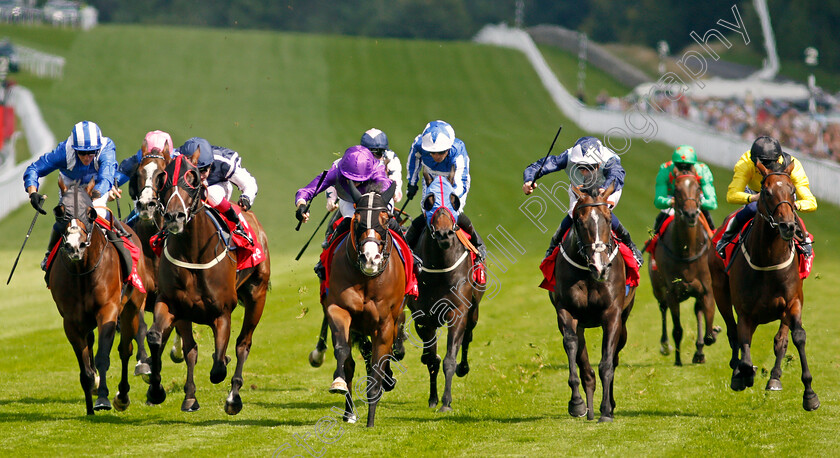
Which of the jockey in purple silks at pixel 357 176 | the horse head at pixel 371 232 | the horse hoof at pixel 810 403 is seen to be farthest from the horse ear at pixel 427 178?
the horse hoof at pixel 810 403

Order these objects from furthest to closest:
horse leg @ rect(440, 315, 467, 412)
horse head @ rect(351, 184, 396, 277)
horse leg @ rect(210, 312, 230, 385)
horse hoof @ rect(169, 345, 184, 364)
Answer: horse hoof @ rect(169, 345, 184, 364) < horse leg @ rect(440, 315, 467, 412) < horse leg @ rect(210, 312, 230, 385) < horse head @ rect(351, 184, 396, 277)

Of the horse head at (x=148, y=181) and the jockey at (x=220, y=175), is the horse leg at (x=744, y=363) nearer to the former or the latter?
the jockey at (x=220, y=175)

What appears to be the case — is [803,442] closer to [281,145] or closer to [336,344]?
[336,344]

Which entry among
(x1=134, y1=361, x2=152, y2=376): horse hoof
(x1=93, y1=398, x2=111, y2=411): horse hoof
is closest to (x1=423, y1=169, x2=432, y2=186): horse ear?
(x1=134, y1=361, x2=152, y2=376): horse hoof

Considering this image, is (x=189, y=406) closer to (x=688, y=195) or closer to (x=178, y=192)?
(x=178, y=192)

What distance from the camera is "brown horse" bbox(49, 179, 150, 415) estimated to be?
9102 mm

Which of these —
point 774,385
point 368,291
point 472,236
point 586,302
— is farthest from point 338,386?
point 774,385

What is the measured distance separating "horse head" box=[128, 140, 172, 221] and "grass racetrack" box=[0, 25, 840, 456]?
5.99 feet

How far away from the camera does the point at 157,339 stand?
29.3 ft

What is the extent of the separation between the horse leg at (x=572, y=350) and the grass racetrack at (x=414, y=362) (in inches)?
4.8

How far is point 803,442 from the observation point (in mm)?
8422

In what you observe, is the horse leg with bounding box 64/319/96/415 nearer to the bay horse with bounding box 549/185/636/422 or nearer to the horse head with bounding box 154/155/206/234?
the horse head with bounding box 154/155/206/234

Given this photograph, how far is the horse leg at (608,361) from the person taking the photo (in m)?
9.22

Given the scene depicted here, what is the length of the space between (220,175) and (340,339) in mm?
2812
